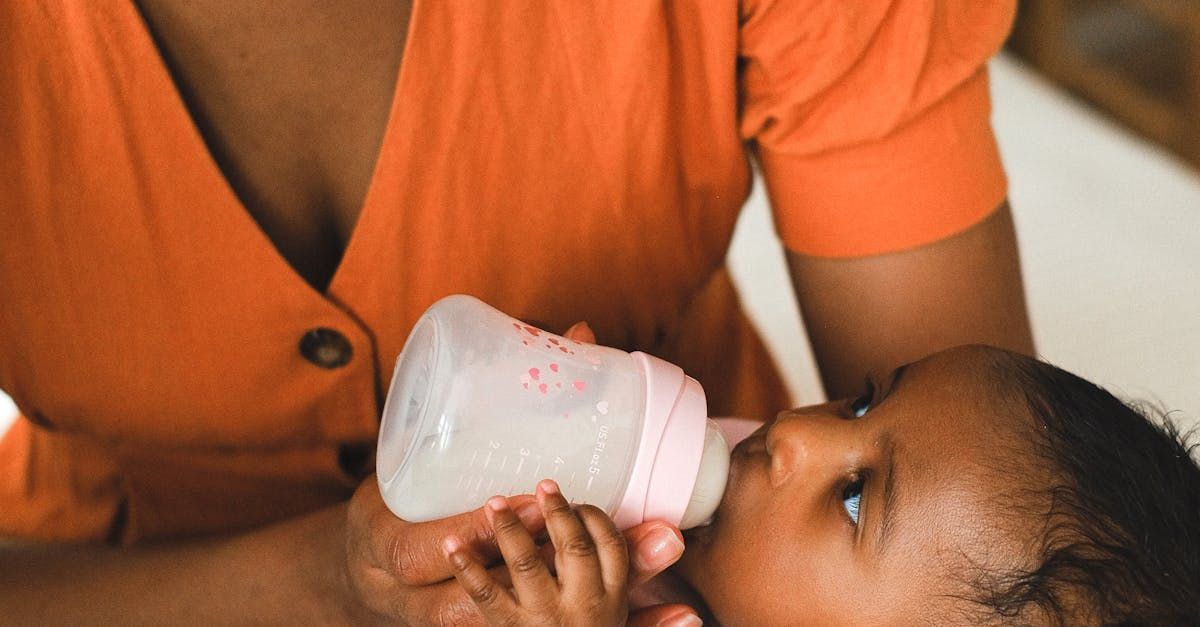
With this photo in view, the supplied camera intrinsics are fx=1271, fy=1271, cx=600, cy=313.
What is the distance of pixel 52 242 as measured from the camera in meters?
1.02

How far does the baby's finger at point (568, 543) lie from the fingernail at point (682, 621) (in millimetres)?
109

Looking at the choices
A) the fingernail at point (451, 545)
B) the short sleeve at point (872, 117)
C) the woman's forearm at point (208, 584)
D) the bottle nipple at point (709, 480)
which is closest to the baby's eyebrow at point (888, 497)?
the bottle nipple at point (709, 480)

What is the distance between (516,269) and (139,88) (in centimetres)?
35

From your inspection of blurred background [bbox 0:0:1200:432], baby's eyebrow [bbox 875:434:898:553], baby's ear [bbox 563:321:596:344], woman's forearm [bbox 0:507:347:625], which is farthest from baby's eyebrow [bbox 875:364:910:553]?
blurred background [bbox 0:0:1200:432]

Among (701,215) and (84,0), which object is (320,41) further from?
(701,215)

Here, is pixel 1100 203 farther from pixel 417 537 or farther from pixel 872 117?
pixel 417 537

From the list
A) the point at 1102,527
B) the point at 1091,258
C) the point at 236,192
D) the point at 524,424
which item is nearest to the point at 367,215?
the point at 236,192

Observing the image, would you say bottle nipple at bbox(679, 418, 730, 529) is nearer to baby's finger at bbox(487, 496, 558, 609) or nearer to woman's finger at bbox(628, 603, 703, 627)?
woman's finger at bbox(628, 603, 703, 627)

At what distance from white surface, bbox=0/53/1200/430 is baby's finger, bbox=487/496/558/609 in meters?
1.36

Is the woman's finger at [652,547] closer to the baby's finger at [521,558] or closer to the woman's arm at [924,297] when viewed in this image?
the baby's finger at [521,558]

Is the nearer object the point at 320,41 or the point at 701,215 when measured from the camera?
the point at 320,41

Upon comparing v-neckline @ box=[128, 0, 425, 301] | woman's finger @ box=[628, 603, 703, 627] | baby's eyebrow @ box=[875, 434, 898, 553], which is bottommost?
woman's finger @ box=[628, 603, 703, 627]

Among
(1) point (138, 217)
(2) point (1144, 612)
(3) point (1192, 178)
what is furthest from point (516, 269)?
(3) point (1192, 178)

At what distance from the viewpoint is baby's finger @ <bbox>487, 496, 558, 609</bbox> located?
816 mm
